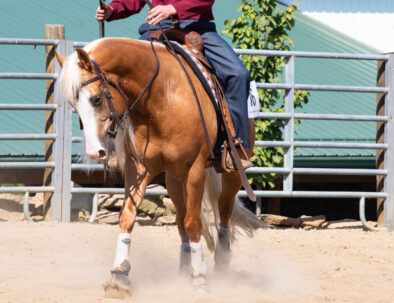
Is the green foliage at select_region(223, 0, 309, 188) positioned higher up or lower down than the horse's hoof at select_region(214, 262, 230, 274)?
higher up

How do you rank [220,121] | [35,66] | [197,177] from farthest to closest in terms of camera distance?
1. [35,66]
2. [220,121]
3. [197,177]

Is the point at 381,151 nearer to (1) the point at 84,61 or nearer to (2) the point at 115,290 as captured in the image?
(2) the point at 115,290

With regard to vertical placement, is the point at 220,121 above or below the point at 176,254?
above

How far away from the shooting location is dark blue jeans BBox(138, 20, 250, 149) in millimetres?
5316

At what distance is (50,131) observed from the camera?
7945 millimetres

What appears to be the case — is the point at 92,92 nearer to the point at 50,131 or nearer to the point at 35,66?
the point at 50,131

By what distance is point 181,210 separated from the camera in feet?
17.9

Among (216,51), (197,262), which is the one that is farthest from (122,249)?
(216,51)

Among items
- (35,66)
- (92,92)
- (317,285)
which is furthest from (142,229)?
(35,66)

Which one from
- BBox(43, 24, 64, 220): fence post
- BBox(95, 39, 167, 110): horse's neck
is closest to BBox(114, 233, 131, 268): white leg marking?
BBox(95, 39, 167, 110): horse's neck

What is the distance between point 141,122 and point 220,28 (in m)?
8.16

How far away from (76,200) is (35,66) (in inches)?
123

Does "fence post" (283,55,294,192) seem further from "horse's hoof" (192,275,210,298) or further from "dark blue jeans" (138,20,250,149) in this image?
"horse's hoof" (192,275,210,298)

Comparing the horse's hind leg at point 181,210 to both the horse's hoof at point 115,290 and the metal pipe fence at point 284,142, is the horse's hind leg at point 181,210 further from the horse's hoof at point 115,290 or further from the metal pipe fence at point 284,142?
the metal pipe fence at point 284,142
